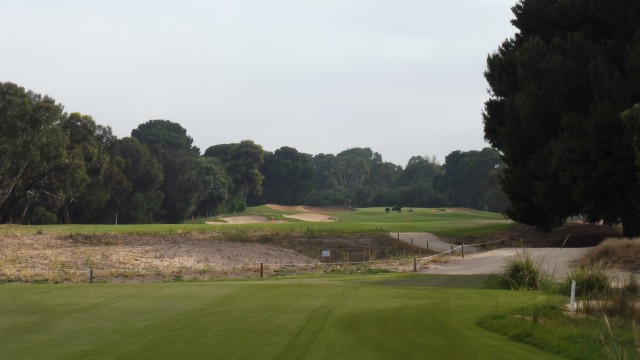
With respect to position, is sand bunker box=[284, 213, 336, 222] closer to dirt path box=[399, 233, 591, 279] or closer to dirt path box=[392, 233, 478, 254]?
dirt path box=[392, 233, 478, 254]

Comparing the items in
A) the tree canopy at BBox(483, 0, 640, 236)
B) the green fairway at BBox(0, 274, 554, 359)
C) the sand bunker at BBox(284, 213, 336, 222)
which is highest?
the tree canopy at BBox(483, 0, 640, 236)

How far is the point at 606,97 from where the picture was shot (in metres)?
38.0

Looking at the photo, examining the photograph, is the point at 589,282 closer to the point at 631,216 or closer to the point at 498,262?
the point at 498,262

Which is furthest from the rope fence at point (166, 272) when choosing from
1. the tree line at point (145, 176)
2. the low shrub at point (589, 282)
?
the tree line at point (145, 176)

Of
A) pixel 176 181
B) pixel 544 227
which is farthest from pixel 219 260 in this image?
pixel 176 181

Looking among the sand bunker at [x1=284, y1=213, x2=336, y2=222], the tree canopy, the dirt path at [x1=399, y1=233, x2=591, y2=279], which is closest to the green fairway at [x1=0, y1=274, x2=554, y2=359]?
the dirt path at [x1=399, y1=233, x2=591, y2=279]

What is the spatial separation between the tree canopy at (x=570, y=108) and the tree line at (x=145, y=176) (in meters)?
8.82

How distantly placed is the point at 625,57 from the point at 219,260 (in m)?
24.9

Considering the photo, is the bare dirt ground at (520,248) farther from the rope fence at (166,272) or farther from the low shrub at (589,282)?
the low shrub at (589,282)

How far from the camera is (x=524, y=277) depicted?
23734 millimetres

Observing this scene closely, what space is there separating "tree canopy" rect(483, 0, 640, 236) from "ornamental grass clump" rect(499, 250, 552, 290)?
12406mm

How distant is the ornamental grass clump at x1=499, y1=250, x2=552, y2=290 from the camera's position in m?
23.5

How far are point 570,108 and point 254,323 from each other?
30.6 meters

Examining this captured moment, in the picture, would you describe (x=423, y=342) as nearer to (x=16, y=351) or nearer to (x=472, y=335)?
(x=472, y=335)
